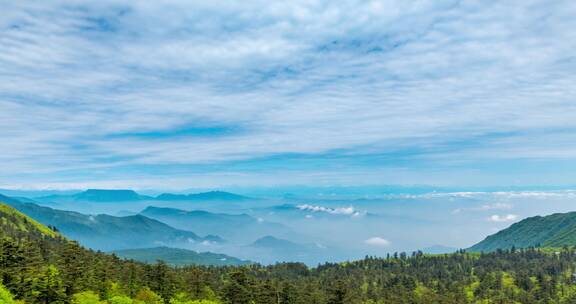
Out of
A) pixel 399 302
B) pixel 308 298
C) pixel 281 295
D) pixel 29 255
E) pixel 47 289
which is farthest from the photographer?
pixel 399 302

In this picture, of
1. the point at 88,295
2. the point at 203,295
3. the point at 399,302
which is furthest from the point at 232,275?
the point at 399,302

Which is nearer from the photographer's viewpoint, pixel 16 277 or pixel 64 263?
pixel 16 277

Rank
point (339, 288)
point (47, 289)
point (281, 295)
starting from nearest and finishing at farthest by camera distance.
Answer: point (47, 289)
point (339, 288)
point (281, 295)

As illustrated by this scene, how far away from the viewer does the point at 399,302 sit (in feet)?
613

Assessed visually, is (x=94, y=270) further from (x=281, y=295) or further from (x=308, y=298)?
(x=308, y=298)

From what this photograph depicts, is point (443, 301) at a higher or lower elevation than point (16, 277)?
lower

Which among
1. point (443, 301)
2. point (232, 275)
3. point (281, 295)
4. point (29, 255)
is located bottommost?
point (443, 301)

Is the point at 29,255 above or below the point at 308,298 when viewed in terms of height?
above

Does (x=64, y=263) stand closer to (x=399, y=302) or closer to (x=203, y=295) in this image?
(x=203, y=295)

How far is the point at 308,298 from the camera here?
125 m

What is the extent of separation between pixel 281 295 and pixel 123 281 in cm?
4288

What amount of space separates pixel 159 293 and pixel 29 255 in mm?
28576

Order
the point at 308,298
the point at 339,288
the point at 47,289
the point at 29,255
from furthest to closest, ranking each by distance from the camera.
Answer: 1. the point at 308,298
2. the point at 339,288
3. the point at 29,255
4. the point at 47,289

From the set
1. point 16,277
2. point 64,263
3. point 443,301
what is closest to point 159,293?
point 64,263
